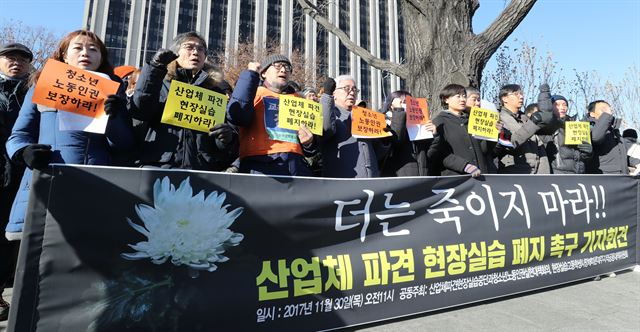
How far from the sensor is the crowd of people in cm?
222

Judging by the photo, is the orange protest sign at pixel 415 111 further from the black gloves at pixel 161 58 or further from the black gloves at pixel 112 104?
the black gloves at pixel 112 104

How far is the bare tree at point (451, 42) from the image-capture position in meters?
6.04

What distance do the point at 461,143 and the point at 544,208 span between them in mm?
995

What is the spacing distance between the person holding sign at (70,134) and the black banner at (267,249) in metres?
0.33

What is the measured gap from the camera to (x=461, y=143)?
389 centimetres

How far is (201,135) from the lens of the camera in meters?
2.58

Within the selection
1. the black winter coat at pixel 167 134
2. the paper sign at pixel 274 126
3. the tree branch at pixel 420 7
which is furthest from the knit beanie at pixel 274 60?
the tree branch at pixel 420 7

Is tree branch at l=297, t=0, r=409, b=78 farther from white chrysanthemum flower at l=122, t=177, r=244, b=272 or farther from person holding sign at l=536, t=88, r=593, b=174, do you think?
white chrysanthemum flower at l=122, t=177, r=244, b=272

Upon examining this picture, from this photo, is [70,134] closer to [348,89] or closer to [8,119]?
[8,119]

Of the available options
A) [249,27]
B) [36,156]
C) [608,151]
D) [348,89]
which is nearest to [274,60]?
[348,89]

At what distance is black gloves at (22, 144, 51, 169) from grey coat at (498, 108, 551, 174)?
14.4 feet

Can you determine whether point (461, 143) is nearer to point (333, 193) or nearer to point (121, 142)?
point (333, 193)

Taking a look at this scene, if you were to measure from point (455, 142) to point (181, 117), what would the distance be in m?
2.72

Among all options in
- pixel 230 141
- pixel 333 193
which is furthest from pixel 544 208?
pixel 230 141
